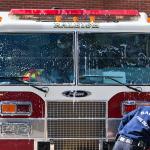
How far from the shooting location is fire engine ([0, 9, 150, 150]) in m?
6.85

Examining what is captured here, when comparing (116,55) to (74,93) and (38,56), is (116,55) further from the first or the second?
(38,56)

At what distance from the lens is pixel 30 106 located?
6.87 meters

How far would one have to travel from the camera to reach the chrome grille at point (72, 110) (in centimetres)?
683

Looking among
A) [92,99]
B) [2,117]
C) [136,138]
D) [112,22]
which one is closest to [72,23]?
[112,22]

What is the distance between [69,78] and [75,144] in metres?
0.83

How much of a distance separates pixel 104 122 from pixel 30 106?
3.08 feet

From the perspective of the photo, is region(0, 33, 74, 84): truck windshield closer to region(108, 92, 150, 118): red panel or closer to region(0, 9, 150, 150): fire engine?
region(0, 9, 150, 150): fire engine

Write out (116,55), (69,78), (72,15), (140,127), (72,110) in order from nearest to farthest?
(140,127) → (72,110) → (69,78) → (116,55) → (72,15)

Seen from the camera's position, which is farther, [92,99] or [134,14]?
[134,14]

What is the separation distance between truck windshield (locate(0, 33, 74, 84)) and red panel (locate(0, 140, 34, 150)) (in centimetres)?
77

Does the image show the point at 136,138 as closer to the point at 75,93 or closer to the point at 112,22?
the point at 75,93

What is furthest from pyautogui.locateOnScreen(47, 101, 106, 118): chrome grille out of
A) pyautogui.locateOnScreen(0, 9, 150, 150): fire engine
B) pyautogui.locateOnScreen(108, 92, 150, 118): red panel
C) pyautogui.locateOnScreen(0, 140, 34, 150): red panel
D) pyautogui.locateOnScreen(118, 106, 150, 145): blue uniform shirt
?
pyautogui.locateOnScreen(118, 106, 150, 145): blue uniform shirt

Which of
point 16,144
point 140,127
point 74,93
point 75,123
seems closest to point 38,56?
point 74,93

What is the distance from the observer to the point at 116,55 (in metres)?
7.12
